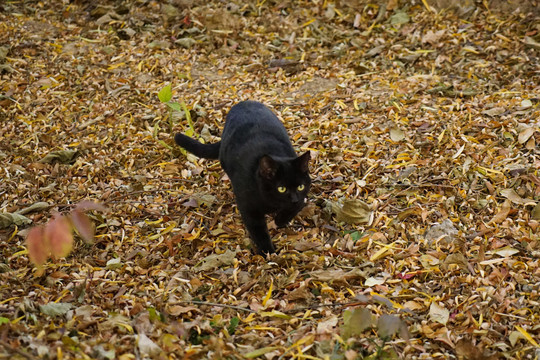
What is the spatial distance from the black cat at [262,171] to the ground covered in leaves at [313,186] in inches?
10.3

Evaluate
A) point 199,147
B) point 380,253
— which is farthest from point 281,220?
point 199,147

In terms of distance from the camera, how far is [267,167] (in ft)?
12.3

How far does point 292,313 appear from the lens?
346 centimetres

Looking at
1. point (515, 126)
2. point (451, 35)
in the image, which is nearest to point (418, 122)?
point (515, 126)

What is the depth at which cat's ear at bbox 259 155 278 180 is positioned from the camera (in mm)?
3693

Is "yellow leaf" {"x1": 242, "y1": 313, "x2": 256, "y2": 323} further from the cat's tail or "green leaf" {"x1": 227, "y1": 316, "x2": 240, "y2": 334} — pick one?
the cat's tail

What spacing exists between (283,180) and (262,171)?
0.15 metres

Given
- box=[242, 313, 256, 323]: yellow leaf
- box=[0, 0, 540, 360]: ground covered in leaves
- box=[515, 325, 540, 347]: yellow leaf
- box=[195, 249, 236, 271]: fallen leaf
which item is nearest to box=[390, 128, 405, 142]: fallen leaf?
box=[0, 0, 540, 360]: ground covered in leaves

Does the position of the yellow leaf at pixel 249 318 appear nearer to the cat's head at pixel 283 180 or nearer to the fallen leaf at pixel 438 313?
the cat's head at pixel 283 180

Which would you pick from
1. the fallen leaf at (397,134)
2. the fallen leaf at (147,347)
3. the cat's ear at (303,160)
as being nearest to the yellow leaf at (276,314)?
the fallen leaf at (147,347)

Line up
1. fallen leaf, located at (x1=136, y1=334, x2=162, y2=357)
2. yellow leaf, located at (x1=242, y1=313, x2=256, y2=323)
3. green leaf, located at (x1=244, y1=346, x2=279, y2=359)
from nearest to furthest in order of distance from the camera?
fallen leaf, located at (x1=136, y1=334, x2=162, y2=357) → green leaf, located at (x1=244, y1=346, x2=279, y2=359) → yellow leaf, located at (x1=242, y1=313, x2=256, y2=323)

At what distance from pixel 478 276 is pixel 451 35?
348 cm

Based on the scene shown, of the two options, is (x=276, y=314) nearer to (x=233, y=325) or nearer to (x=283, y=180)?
(x=233, y=325)

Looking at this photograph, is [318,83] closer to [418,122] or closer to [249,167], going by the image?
[418,122]
